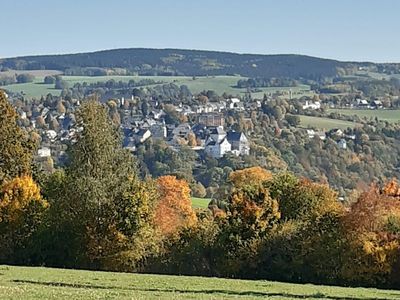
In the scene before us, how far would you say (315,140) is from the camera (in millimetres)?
148875

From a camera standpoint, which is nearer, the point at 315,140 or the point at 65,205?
the point at 65,205

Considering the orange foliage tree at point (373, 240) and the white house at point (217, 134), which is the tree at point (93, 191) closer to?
the orange foliage tree at point (373, 240)

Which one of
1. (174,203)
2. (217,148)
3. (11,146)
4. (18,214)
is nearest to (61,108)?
(217,148)

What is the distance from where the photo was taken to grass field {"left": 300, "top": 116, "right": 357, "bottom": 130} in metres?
167

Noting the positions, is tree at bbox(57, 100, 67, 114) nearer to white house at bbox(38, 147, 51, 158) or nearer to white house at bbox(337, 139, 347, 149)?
white house at bbox(38, 147, 51, 158)

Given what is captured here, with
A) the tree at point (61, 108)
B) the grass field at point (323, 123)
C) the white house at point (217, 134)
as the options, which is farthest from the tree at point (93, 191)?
the tree at point (61, 108)

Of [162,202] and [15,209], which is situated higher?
[15,209]

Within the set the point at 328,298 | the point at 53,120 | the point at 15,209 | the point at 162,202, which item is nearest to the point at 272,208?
the point at 15,209

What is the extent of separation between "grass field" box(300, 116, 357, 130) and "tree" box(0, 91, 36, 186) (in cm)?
11838

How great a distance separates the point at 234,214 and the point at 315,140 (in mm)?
105472

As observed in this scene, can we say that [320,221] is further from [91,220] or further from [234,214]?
[91,220]

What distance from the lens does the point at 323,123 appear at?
17200 centimetres

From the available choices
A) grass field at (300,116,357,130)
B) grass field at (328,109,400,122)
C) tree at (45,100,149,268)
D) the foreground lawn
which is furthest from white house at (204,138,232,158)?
the foreground lawn

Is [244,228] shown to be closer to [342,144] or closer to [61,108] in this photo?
[342,144]
